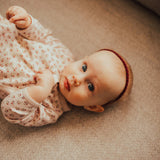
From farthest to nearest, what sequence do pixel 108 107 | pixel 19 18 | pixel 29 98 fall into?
pixel 108 107, pixel 19 18, pixel 29 98

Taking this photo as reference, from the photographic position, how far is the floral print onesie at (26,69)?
793 mm

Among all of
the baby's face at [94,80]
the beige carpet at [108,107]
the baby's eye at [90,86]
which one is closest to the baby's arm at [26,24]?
the beige carpet at [108,107]

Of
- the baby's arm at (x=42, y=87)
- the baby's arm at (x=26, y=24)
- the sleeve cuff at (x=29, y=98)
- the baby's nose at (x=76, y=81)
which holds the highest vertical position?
the baby's arm at (x=26, y=24)

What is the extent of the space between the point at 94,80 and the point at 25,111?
0.38 m

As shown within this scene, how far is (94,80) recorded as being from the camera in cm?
81

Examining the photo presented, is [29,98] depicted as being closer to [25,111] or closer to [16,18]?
[25,111]

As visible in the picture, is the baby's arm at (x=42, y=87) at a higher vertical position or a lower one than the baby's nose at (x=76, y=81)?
lower

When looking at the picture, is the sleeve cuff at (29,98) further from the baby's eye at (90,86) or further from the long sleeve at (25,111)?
the baby's eye at (90,86)

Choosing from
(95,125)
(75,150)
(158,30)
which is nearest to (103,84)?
(95,125)

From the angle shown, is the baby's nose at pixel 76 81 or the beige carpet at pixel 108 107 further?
the beige carpet at pixel 108 107

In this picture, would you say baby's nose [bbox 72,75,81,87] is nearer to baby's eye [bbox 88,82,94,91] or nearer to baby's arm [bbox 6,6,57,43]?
baby's eye [bbox 88,82,94,91]

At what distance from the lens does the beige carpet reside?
90cm

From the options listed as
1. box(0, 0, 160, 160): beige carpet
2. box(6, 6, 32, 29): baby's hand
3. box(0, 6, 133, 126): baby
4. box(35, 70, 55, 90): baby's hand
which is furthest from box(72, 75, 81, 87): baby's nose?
box(6, 6, 32, 29): baby's hand

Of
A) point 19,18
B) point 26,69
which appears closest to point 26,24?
point 19,18
